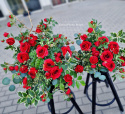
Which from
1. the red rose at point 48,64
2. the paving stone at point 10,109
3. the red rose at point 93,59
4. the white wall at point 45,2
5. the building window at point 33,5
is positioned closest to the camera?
the red rose at point 48,64

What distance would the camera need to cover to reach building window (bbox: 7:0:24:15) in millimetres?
9250

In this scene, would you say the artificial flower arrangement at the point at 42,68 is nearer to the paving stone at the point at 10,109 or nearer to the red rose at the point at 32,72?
the red rose at the point at 32,72

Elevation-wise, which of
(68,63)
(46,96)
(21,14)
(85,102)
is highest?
(21,14)

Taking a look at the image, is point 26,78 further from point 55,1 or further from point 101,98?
point 55,1

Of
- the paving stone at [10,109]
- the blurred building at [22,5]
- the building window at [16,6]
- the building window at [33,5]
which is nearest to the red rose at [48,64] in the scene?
the paving stone at [10,109]

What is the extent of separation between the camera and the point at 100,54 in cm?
117

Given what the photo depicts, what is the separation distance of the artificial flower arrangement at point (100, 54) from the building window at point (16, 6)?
9.71m

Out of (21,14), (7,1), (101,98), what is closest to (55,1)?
(21,14)

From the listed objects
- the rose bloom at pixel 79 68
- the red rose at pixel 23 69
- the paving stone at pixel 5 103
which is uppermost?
the red rose at pixel 23 69

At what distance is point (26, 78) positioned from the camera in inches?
46.9

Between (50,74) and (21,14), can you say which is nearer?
(50,74)

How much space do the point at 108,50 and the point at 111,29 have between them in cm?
410

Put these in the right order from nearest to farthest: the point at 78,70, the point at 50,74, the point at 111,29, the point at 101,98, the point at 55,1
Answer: the point at 50,74 → the point at 78,70 → the point at 101,98 → the point at 111,29 → the point at 55,1

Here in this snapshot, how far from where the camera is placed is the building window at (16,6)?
9.25 meters
